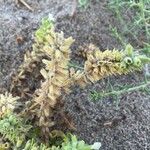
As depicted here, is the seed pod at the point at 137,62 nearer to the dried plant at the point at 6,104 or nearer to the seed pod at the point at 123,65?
the seed pod at the point at 123,65

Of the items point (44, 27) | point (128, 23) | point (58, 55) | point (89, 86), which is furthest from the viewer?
point (128, 23)

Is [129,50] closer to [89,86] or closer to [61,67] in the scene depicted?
[61,67]

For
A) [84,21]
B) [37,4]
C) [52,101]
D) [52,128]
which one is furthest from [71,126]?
[37,4]

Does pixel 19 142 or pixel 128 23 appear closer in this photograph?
pixel 19 142

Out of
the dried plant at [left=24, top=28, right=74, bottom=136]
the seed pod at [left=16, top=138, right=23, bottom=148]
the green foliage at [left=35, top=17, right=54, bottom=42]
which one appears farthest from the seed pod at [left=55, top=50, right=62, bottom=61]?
the seed pod at [left=16, top=138, right=23, bottom=148]

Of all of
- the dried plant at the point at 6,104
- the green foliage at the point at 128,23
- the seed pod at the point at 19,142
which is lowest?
the seed pod at the point at 19,142

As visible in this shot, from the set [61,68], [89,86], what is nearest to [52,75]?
[61,68]

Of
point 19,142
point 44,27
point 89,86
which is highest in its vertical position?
point 44,27

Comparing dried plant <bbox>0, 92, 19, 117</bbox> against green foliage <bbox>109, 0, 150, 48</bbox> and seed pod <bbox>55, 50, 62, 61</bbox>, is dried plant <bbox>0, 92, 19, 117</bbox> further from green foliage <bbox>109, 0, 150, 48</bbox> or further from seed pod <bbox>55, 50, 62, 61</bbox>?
green foliage <bbox>109, 0, 150, 48</bbox>

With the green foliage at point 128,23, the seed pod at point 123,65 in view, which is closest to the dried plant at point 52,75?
the seed pod at point 123,65
